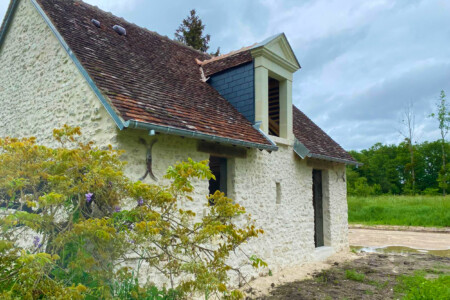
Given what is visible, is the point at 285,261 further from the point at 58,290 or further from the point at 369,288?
the point at 58,290

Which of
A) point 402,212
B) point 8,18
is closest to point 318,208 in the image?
point 8,18

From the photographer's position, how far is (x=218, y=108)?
7141 mm

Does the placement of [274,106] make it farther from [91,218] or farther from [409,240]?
[409,240]

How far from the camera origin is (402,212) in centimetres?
1925

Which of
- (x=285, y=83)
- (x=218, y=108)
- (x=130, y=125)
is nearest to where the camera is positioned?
(x=130, y=125)

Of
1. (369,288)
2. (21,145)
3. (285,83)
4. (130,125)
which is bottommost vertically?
(369,288)

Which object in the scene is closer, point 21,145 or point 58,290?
point 58,290

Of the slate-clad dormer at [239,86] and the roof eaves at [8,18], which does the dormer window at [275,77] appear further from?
the roof eaves at [8,18]

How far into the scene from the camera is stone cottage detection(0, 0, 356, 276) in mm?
5084

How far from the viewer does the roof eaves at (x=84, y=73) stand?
4445 mm

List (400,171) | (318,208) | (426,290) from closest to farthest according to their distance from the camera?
(426,290), (318,208), (400,171)

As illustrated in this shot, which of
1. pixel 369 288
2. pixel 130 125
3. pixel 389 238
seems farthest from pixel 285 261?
pixel 389 238

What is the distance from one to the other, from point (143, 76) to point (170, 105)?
1.02 meters

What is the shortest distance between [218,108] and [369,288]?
4632mm
